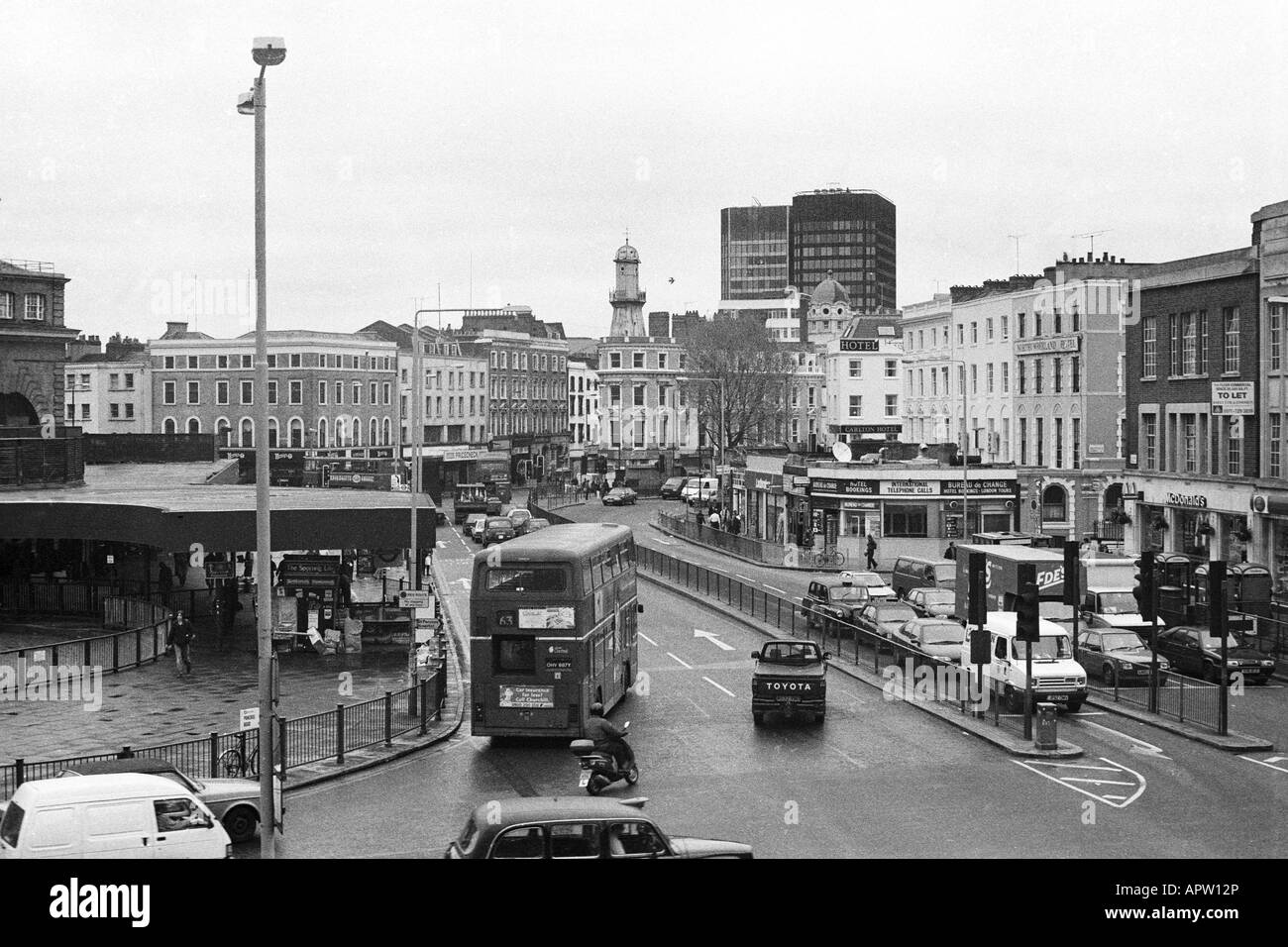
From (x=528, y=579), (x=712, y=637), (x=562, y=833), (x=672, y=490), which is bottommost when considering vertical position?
(x=712, y=637)

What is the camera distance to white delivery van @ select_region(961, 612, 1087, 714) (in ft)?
99.0

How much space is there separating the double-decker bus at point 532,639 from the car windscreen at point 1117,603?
20006 mm

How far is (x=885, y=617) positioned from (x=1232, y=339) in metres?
19.3

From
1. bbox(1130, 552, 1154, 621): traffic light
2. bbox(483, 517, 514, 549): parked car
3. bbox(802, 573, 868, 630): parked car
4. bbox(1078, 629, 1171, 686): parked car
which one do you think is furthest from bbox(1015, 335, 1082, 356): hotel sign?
bbox(1130, 552, 1154, 621): traffic light

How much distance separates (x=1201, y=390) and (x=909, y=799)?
34.1 metres

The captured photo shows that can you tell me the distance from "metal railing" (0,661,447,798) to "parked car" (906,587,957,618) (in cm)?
1480

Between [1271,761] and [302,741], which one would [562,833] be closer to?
[302,741]

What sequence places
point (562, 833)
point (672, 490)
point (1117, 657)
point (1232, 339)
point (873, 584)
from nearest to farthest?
point (562, 833) → point (1117, 657) → point (873, 584) → point (1232, 339) → point (672, 490)

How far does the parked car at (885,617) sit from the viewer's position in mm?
38281

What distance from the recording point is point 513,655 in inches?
1029

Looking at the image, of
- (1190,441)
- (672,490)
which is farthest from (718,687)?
(672,490)

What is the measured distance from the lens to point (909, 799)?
2220 centimetres
